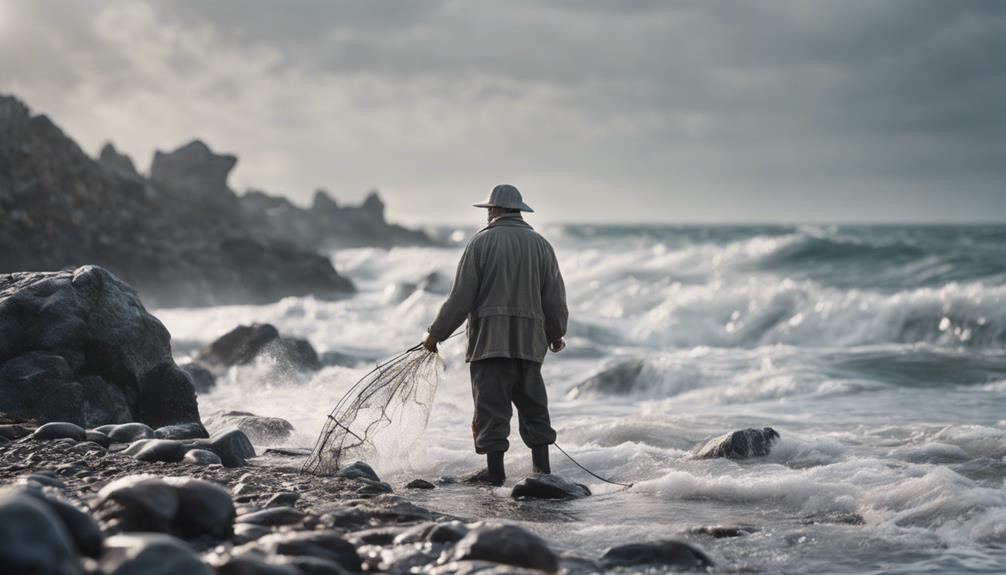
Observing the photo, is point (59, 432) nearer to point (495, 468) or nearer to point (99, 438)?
point (99, 438)

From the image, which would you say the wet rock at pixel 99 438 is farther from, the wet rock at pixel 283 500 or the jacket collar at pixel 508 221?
the jacket collar at pixel 508 221

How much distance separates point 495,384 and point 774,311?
51.3ft

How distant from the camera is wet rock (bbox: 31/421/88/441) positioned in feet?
23.4

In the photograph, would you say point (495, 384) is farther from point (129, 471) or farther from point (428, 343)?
point (129, 471)

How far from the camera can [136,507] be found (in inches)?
173

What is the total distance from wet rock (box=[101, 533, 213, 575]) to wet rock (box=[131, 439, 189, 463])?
3515mm

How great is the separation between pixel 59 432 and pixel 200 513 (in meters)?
3.24

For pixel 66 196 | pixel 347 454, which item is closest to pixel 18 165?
pixel 66 196

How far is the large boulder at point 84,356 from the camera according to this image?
27.2 ft

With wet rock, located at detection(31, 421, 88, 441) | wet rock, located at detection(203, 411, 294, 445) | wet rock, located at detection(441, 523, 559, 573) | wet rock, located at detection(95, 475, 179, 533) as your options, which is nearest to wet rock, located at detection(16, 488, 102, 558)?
wet rock, located at detection(95, 475, 179, 533)

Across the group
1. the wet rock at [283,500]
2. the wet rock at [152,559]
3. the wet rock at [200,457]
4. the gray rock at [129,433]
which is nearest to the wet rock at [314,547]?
the wet rock at [152,559]

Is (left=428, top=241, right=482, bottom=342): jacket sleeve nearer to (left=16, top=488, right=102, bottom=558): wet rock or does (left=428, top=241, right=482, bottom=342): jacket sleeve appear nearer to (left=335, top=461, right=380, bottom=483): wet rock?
(left=335, top=461, right=380, bottom=483): wet rock

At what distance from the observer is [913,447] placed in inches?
330

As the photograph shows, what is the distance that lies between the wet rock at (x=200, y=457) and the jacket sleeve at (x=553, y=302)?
2.53 m
